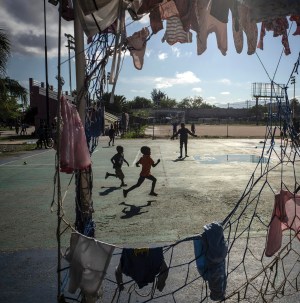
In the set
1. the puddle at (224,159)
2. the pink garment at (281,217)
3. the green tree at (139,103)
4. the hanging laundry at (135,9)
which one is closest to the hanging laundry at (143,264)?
the pink garment at (281,217)

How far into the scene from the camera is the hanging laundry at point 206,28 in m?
4.15

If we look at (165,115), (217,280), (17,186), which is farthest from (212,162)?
(165,115)

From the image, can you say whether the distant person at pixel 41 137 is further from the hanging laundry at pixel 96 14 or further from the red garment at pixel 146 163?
the hanging laundry at pixel 96 14

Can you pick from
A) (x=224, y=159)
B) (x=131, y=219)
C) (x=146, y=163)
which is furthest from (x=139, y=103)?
(x=131, y=219)

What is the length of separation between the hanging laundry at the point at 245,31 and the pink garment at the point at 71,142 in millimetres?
2539

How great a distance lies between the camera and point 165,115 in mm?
80000

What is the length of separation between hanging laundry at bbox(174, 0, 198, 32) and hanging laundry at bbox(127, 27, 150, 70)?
2.86ft

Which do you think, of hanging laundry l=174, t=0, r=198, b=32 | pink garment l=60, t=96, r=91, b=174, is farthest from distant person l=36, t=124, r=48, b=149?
pink garment l=60, t=96, r=91, b=174

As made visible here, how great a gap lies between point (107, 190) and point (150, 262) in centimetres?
665

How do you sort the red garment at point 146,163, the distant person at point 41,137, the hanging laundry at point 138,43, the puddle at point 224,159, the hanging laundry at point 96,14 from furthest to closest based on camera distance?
the distant person at point 41,137 → the puddle at point 224,159 → the red garment at point 146,163 → the hanging laundry at point 138,43 → the hanging laundry at point 96,14

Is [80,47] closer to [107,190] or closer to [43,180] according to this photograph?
[107,190]

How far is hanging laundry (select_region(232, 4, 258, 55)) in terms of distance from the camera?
4.41 m

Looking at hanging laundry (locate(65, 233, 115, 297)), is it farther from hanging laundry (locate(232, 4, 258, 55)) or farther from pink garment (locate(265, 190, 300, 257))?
hanging laundry (locate(232, 4, 258, 55))

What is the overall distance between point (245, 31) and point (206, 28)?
689 millimetres
